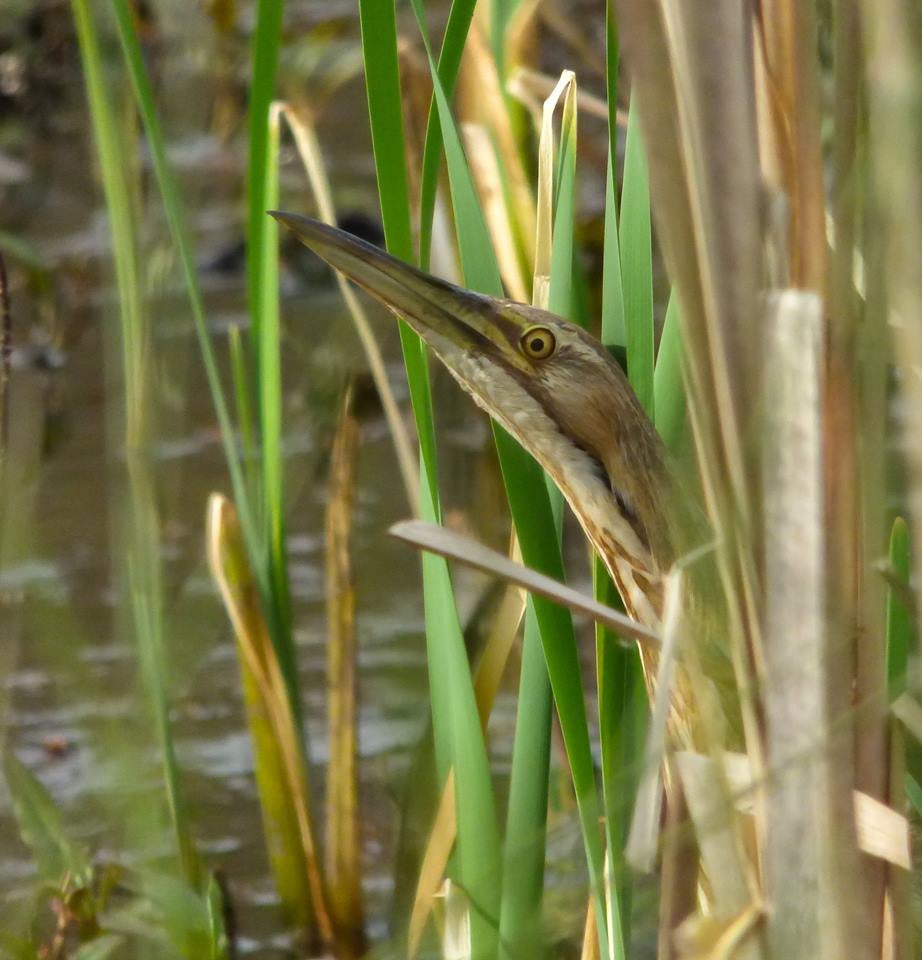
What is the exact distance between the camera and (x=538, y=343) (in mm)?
1362

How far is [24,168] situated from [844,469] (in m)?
3.71

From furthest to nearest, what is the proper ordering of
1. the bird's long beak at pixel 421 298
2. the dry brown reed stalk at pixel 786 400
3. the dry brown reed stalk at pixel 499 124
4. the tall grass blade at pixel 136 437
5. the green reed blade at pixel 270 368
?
1. the dry brown reed stalk at pixel 499 124
2. the green reed blade at pixel 270 368
3. the bird's long beak at pixel 421 298
4. the tall grass blade at pixel 136 437
5. the dry brown reed stalk at pixel 786 400

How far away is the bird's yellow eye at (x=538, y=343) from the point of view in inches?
53.1

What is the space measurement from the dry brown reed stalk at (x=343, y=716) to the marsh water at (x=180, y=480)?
6cm

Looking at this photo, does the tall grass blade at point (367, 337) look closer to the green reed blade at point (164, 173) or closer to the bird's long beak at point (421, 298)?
the green reed blade at point (164, 173)

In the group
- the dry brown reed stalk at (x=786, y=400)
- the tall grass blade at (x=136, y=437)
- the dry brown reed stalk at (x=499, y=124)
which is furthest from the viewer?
the dry brown reed stalk at (x=499, y=124)

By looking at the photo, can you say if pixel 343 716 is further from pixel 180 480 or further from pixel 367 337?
pixel 180 480

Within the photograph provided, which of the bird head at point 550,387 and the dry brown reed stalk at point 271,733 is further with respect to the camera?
the dry brown reed stalk at point 271,733

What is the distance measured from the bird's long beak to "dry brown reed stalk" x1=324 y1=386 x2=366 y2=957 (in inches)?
17.1

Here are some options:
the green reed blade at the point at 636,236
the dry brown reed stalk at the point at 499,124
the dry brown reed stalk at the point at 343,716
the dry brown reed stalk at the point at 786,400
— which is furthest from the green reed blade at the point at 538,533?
the dry brown reed stalk at the point at 499,124

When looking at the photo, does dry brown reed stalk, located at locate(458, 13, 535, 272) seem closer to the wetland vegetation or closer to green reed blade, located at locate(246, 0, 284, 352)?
the wetland vegetation

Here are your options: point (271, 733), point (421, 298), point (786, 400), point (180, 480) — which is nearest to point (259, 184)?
point (421, 298)

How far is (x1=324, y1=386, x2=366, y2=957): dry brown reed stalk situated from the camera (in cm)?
186

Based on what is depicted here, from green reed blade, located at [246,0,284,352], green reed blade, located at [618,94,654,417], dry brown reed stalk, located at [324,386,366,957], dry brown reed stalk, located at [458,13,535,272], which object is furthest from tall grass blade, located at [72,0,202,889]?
dry brown reed stalk, located at [458,13,535,272]
